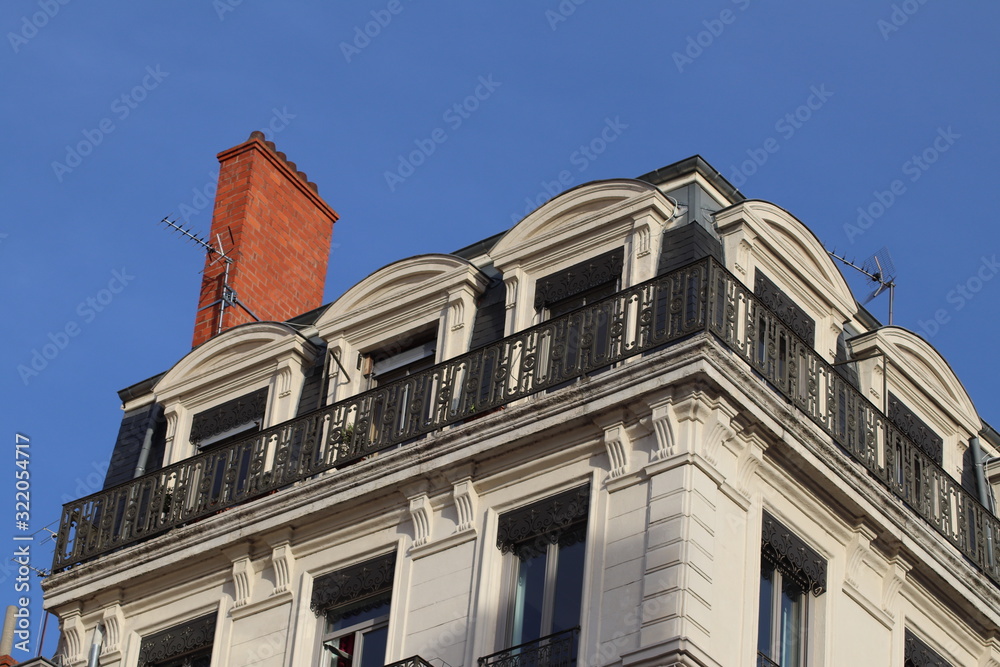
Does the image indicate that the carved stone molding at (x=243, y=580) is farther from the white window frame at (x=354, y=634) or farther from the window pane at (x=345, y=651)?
the window pane at (x=345, y=651)

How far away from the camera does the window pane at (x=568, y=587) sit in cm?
1856

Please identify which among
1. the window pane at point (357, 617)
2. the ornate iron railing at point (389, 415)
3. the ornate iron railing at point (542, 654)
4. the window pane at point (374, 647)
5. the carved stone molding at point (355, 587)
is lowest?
the ornate iron railing at point (542, 654)

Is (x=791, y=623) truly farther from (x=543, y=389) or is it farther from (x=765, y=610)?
(x=543, y=389)

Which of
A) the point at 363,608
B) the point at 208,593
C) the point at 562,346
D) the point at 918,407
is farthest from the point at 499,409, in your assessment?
the point at 918,407

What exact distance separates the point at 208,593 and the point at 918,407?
787cm

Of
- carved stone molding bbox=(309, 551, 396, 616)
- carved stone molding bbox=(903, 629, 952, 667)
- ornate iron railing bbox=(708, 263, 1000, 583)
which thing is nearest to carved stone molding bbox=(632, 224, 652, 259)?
ornate iron railing bbox=(708, 263, 1000, 583)

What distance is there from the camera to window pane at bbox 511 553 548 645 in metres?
18.8

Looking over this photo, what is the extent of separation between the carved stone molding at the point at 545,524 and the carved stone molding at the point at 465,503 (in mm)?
301

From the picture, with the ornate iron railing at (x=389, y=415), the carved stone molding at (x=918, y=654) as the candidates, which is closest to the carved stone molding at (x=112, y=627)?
the ornate iron railing at (x=389, y=415)

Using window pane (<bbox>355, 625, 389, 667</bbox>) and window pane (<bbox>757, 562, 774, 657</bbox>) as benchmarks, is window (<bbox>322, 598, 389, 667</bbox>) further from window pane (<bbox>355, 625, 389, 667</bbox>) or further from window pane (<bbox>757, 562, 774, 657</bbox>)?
window pane (<bbox>757, 562, 774, 657</bbox>)

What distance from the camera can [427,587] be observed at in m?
19.7

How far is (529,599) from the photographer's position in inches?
752

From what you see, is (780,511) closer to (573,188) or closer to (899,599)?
(899,599)

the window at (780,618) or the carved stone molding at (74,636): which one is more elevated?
the carved stone molding at (74,636)
